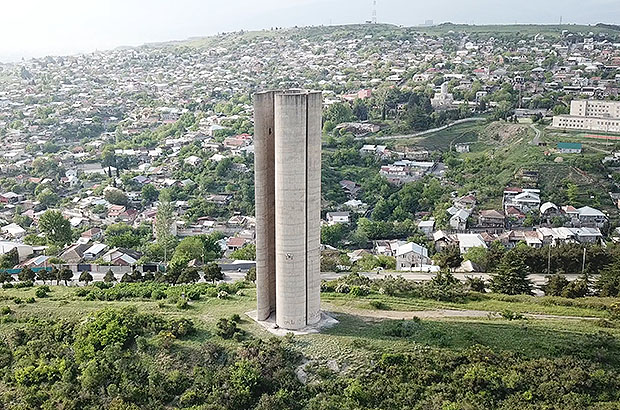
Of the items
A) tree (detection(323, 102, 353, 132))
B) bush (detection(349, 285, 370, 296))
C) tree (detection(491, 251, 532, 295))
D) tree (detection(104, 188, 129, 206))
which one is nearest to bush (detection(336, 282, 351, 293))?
bush (detection(349, 285, 370, 296))

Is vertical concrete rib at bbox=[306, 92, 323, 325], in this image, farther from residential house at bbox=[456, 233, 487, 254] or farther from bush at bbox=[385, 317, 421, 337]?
residential house at bbox=[456, 233, 487, 254]

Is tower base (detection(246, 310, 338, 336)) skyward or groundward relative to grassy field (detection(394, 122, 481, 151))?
groundward

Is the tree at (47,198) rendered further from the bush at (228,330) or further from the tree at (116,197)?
the bush at (228,330)

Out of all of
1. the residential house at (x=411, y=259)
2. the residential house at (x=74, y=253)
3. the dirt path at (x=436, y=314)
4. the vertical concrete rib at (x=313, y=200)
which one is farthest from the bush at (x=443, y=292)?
the residential house at (x=74, y=253)

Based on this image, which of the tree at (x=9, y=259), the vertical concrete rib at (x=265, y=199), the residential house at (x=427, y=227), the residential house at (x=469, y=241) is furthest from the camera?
the residential house at (x=427, y=227)

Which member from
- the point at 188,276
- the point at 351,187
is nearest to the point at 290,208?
the point at 188,276

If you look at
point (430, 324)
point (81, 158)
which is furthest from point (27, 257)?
point (81, 158)
